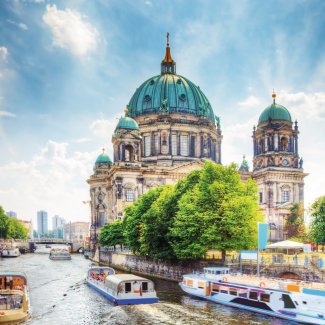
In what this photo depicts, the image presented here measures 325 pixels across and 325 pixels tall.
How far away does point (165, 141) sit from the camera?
106562 millimetres

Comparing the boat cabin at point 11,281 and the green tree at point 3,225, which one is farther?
the green tree at point 3,225

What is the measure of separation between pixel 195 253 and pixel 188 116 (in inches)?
2478

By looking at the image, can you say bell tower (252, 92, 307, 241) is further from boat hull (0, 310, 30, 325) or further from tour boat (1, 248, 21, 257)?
boat hull (0, 310, 30, 325)

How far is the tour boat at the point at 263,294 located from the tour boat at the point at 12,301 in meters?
15.9

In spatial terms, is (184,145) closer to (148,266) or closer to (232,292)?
(148,266)

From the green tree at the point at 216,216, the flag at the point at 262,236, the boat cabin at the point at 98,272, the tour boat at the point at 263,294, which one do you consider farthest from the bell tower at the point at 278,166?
the tour boat at the point at 263,294

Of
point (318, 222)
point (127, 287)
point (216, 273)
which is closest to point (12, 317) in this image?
point (127, 287)

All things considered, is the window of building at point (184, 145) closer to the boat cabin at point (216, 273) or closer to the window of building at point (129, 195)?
the window of building at point (129, 195)

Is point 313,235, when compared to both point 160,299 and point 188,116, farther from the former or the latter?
point 188,116

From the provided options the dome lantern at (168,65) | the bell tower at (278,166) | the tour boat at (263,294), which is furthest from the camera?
the dome lantern at (168,65)

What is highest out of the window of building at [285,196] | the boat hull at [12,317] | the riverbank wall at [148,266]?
the window of building at [285,196]

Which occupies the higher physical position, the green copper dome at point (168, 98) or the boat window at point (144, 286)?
the green copper dome at point (168, 98)

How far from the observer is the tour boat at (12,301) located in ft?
109

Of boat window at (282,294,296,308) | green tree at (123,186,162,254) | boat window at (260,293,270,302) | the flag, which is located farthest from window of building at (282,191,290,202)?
boat window at (282,294,296,308)
